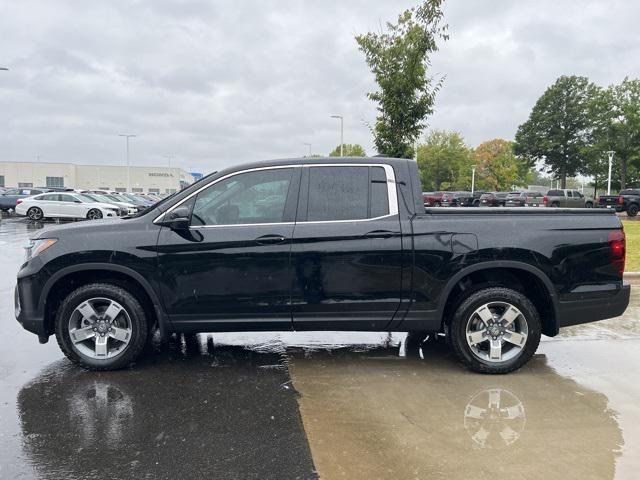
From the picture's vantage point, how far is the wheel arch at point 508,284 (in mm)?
4535

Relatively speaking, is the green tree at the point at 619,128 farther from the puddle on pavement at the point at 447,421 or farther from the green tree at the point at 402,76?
the puddle on pavement at the point at 447,421

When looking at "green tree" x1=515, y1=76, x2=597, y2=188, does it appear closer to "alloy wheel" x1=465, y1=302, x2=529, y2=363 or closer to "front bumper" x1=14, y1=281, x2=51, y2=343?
"alloy wheel" x1=465, y1=302, x2=529, y2=363

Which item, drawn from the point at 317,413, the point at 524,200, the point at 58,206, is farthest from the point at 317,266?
the point at 524,200

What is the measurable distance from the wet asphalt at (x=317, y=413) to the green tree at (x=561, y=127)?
2533 inches

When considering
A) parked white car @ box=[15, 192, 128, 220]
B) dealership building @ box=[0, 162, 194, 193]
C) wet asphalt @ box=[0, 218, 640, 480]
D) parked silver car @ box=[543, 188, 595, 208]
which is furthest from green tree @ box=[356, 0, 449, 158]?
dealership building @ box=[0, 162, 194, 193]

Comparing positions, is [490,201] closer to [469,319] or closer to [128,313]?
[469,319]

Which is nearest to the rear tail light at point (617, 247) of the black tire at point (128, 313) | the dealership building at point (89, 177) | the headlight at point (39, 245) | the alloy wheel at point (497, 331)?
the alloy wheel at point (497, 331)

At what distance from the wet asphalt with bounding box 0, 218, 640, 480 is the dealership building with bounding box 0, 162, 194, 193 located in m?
95.4

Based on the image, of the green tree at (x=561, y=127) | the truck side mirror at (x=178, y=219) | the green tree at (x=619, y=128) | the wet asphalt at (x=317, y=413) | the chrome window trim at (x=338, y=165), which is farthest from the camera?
the green tree at (x=561, y=127)

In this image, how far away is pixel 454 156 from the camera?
234 feet

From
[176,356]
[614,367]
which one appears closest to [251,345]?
[176,356]

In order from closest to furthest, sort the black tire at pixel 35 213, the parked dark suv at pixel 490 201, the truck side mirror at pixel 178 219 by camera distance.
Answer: the truck side mirror at pixel 178 219, the black tire at pixel 35 213, the parked dark suv at pixel 490 201

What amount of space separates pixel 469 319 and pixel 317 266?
4.77 feet

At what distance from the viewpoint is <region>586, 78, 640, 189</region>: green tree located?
4556 centimetres
